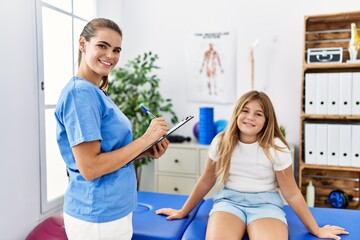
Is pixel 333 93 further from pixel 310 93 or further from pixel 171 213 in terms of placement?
pixel 171 213

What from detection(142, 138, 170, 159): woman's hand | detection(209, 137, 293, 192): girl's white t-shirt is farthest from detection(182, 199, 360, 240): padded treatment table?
detection(142, 138, 170, 159): woman's hand

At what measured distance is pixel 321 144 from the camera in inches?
98.3

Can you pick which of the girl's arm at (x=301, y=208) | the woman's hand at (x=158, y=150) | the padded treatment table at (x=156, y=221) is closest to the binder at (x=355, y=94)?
the girl's arm at (x=301, y=208)

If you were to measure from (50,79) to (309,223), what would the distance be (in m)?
1.89

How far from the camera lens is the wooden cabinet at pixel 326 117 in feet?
8.11

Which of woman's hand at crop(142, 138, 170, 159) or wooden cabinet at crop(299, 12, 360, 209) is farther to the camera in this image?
wooden cabinet at crop(299, 12, 360, 209)

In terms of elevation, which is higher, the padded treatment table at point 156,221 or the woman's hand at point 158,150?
the woman's hand at point 158,150

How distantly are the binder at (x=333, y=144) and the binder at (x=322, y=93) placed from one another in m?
0.14

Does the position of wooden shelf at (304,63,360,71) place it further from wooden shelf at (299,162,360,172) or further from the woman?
the woman

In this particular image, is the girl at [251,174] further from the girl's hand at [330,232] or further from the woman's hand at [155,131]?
the woman's hand at [155,131]

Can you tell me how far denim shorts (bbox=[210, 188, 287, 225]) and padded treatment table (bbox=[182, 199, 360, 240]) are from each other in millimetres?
87

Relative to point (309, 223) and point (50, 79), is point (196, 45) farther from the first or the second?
point (309, 223)

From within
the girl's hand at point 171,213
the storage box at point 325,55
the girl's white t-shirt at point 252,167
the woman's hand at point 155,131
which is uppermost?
the storage box at point 325,55

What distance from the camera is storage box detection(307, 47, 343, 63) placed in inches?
95.9
